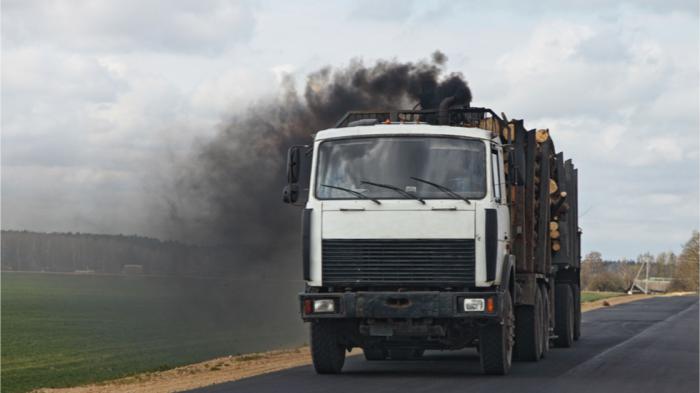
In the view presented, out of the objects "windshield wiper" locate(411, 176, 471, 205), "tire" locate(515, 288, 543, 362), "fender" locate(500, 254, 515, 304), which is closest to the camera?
"windshield wiper" locate(411, 176, 471, 205)

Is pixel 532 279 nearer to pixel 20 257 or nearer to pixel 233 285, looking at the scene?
pixel 233 285

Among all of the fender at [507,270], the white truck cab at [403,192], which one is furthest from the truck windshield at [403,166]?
the fender at [507,270]

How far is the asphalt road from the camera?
46.2 ft

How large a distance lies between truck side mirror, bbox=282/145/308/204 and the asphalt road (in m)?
2.43

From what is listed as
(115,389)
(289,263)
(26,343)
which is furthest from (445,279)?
(26,343)

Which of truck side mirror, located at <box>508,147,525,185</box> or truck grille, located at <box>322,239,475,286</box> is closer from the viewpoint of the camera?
truck grille, located at <box>322,239,475,286</box>

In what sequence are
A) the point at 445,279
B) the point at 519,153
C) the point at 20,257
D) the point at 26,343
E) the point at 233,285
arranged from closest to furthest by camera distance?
the point at 445,279 → the point at 519,153 → the point at 26,343 → the point at 233,285 → the point at 20,257

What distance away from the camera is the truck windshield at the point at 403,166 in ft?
50.0

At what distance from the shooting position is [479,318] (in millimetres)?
15008

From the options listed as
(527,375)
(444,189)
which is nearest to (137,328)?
(527,375)

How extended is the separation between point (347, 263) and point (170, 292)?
223 ft

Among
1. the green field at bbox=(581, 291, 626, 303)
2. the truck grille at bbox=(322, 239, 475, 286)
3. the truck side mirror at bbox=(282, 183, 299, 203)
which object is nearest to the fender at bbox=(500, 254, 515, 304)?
the truck grille at bbox=(322, 239, 475, 286)

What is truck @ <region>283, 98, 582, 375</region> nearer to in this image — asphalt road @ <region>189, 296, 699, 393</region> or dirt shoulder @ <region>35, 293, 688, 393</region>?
asphalt road @ <region>189, 296, 699, 393</region>

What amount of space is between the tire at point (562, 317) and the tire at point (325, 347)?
8045 mm
